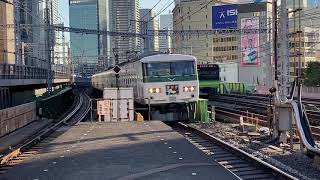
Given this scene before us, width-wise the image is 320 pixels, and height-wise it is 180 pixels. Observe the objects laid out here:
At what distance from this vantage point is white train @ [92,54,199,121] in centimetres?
2739

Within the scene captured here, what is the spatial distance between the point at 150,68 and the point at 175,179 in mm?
16895

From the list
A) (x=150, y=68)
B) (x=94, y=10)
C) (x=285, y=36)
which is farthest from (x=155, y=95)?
(x=94, y=10)

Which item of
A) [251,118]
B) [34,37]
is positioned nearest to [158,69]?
[251,118]

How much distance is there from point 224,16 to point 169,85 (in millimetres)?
29233

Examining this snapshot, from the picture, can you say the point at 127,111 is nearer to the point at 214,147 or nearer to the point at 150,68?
the point at 150,68

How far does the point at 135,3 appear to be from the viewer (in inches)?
3204

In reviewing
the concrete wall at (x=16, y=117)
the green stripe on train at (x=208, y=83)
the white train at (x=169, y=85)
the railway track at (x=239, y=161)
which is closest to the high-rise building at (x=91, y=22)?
the green stripe on train at (x=208, y=83)

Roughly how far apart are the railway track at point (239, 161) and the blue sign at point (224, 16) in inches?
1434

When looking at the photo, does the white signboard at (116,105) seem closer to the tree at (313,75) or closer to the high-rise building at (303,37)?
the high-rise building at (303,37)

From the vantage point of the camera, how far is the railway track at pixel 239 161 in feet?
38.5

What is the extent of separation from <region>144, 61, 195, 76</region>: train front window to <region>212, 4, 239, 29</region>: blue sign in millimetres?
27583

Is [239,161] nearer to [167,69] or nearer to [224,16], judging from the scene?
[167,69]

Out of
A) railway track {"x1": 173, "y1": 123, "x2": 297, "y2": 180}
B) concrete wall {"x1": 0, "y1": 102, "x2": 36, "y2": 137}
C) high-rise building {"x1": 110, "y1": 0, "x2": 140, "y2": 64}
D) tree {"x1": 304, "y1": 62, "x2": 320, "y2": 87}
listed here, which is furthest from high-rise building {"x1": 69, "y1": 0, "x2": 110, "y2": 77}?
railway track {"x1": 173, "y1": 123, "x2": 297, "y2": 180}

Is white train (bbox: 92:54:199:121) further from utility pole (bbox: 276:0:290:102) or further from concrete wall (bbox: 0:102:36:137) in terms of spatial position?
utility pole (bbox: 276:0:290:102)
